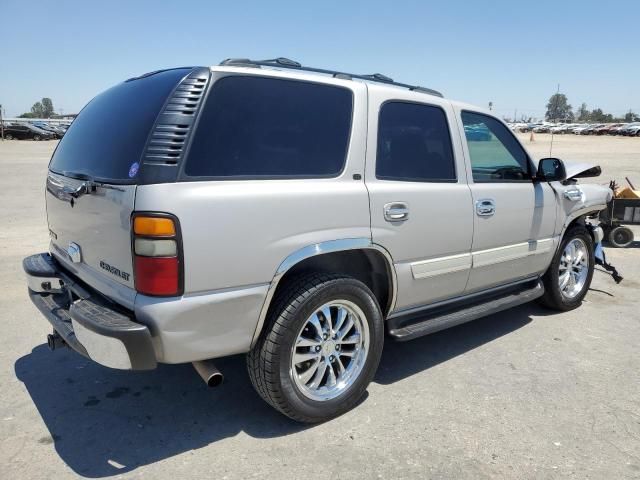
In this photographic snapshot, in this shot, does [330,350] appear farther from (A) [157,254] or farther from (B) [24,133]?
(B) [24,133]

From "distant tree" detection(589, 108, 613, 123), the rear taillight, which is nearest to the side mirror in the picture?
the rear taillight

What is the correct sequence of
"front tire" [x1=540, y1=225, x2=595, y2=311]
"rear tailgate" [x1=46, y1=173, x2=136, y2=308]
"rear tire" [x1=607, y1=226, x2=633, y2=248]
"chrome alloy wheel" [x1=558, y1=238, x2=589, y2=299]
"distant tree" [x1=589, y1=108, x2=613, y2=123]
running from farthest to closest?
"distant tree" [x1=589, y1=108, x2=613, y2=123]
"rear tire" [x1=607, y1=226, x2=633, y2=248]
"chrome alloy wheel" [x1=558, y1=238, x2=589, y2=299]
"front tire" [x1=540, y1=225, x2=595, y2=311]
"rear tailgate" [x1=46, y1=173, x2=136, y2=308]

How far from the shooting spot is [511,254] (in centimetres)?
409

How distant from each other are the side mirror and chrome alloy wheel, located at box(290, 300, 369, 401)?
224cm

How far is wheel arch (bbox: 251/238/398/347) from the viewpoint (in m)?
2.68

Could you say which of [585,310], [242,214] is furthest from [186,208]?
[585,310]

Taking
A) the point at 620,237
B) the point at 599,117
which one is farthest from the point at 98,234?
the point at 599,117

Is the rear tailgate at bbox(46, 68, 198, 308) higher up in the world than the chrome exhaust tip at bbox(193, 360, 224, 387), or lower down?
higher up

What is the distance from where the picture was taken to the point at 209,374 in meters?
2.60

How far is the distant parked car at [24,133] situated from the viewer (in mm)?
46844

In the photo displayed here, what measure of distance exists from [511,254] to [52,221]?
3.39 metres

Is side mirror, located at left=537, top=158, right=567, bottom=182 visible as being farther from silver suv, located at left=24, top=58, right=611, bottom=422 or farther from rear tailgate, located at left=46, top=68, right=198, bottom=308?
rear tailgate, located at left=46, top=68, right=198, bottom=308

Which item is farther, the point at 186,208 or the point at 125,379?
the point at 125,379

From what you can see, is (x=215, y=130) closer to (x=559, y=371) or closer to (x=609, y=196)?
(x=559, y=371)
